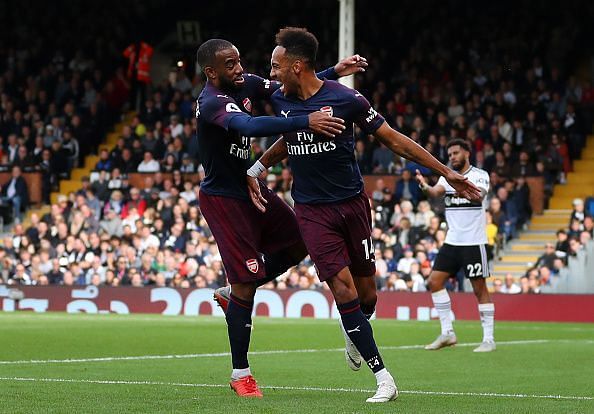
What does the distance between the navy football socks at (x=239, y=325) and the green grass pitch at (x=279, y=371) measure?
333 mm

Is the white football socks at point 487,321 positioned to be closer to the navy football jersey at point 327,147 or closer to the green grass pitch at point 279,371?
the green grass pitch at point 279,371

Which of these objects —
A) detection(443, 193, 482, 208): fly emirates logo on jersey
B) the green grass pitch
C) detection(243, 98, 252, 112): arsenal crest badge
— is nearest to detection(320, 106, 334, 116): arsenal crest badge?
detection(243, 98, 252, 112): arsenal crest badge

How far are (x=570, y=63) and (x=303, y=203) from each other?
918 inches

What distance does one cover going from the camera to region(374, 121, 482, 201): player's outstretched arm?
8.55m

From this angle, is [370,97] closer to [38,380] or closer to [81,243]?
[81,243]

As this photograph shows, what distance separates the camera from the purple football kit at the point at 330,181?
8.90m

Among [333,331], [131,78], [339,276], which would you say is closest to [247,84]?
[339,276]

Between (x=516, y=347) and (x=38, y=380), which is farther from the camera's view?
(x=516, y=347)

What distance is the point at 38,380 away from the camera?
9961 millimetres

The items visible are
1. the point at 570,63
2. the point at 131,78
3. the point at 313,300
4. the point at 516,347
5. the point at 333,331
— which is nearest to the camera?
the point at 516,347

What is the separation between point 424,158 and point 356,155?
727 inches

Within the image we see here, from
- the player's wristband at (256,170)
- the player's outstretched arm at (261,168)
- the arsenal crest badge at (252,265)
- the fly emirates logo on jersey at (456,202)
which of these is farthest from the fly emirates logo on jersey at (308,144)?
the fly emirates logo on jersey at (456,202)

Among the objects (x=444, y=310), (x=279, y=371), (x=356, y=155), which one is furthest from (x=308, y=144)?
(x=356, y=155)

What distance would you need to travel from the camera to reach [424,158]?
8.71m
